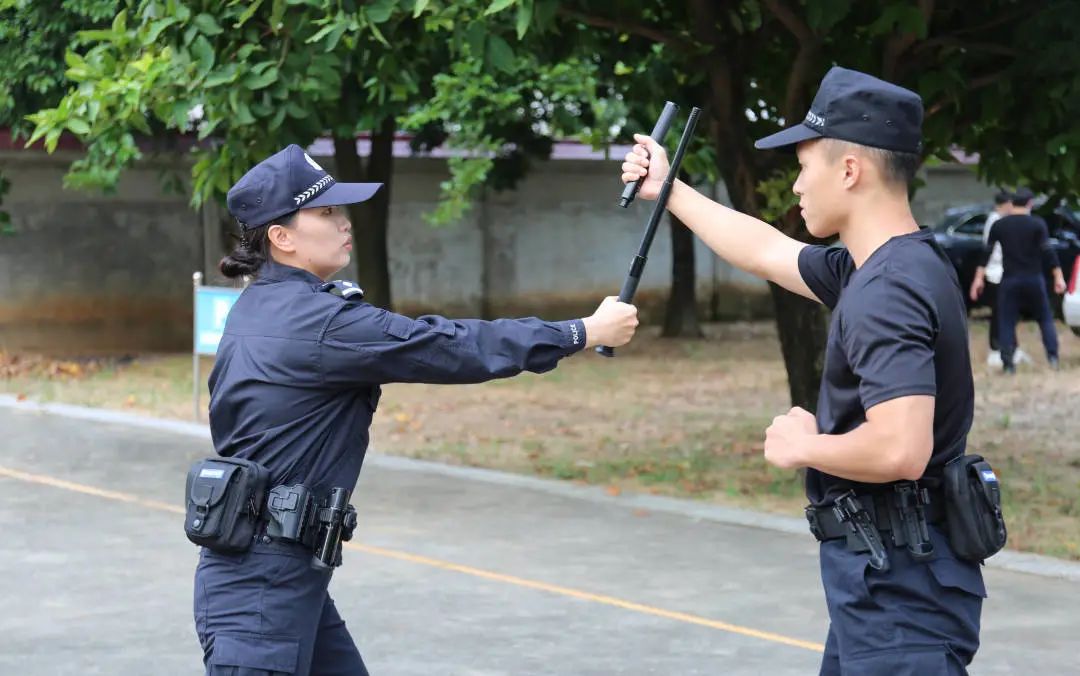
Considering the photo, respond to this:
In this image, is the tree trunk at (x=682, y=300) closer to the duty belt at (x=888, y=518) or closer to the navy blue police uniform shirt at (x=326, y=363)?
the navy blue police uniform shirt at (x=326, y=363)

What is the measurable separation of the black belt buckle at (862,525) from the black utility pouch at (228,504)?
4.50 ft

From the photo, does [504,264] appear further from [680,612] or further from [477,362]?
[477,362]

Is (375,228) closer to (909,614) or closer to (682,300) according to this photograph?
(682,300)

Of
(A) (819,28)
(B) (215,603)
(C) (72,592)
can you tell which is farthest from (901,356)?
(A) (819,28)

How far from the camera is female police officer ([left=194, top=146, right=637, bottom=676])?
402 cm

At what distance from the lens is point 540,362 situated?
4.17 metres

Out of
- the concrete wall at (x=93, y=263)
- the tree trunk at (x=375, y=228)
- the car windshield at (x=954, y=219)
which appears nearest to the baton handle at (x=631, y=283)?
the tree trunk at (x=375, y=228)

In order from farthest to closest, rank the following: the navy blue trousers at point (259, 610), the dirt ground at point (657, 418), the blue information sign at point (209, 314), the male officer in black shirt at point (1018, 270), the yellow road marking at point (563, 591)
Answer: the male officer in black shirt at point (1018, 270) < the blue information sign at point (209, 314) < the dirt ground at point (657, 418) < the yellow road marking at point (563, 591) < the navy blue trousers at point (259, 610)

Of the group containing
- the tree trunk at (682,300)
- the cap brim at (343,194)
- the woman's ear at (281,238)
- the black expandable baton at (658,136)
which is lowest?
the tree trunk at (682,300)

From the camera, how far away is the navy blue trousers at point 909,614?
134 inches

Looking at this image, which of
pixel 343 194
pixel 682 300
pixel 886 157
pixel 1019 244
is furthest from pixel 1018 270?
pixel 886 157

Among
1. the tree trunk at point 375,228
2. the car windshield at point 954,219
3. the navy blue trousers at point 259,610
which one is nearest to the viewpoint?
the navy blue trousers at point 259,610

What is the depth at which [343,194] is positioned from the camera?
4203 mm

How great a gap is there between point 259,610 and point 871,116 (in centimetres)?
179
